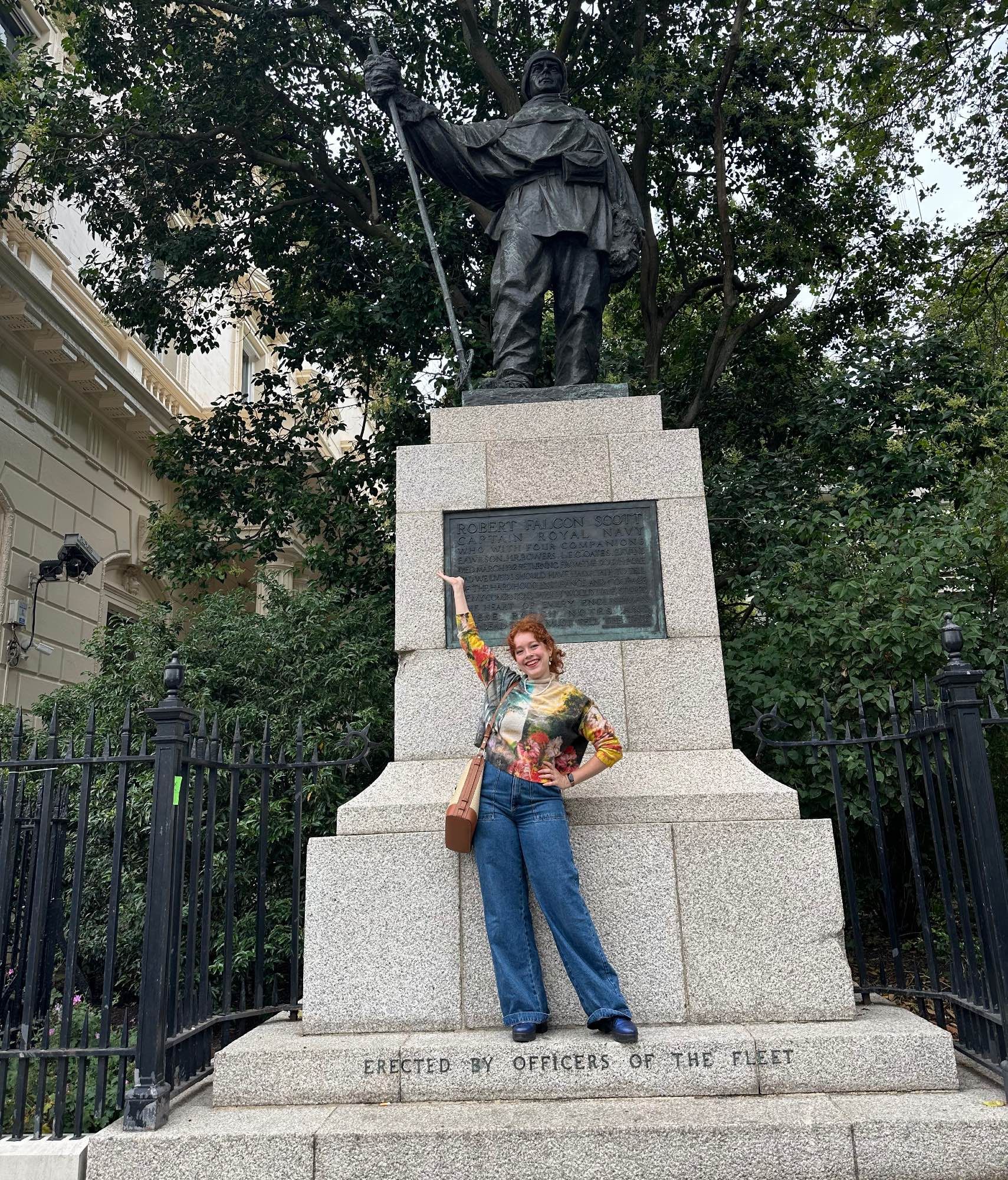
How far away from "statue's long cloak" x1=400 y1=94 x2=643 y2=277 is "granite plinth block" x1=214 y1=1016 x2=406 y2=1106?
509 cm

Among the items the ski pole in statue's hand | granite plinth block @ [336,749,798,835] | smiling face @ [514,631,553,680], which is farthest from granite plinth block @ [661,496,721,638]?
the ski pole in statue's hand

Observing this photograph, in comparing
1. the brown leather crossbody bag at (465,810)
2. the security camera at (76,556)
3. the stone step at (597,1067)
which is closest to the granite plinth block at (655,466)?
the brown leather crossbody bag at (465,810)

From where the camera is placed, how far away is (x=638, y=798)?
189 inches

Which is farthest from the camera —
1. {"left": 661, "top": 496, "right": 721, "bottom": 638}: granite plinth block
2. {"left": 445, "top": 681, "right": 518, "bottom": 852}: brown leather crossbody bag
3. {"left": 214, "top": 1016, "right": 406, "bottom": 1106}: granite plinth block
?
{"left": 661, "top": 496, "right": 721, "bottom": 638}: granite plinth block

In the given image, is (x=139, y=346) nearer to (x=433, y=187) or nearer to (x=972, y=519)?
(x=433, y=187)

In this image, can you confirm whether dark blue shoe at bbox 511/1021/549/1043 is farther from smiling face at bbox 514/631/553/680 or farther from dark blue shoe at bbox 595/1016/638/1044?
smiling face at bbox 514/631/553/680

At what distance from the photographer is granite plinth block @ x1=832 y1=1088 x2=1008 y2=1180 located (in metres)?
3.56

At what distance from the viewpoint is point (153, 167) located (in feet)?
39.8

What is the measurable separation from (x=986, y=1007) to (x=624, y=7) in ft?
40.2

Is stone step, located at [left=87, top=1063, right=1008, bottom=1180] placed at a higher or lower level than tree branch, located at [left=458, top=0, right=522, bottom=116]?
lower

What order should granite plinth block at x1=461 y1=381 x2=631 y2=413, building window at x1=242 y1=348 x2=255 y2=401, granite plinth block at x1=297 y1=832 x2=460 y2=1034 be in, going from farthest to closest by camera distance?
building window at x1=242 y1=348 x2=255 y2=401 < granite plinth block at x1=461 y1=381 x2=631 y2=413 < granite plinth block at x1=297 y1=832 x2=460 y2=1034

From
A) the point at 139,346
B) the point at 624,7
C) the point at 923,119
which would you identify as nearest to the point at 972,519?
the point at 923,119

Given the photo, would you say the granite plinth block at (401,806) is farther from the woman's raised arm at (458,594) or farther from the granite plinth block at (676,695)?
the granite plinth block at (676,695)

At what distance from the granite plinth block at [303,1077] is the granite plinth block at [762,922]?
1.43 metres
